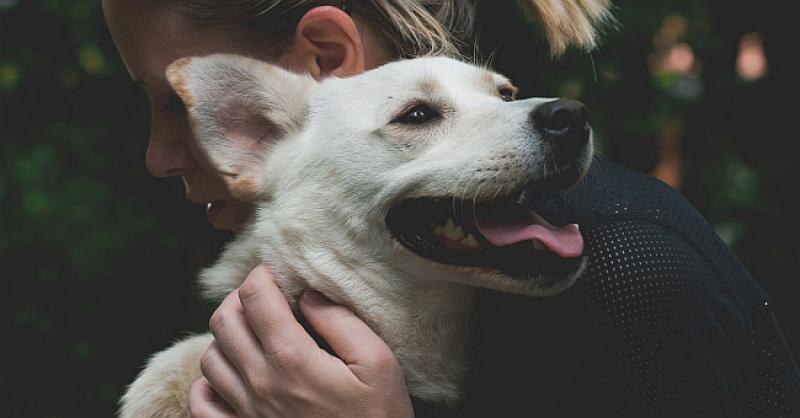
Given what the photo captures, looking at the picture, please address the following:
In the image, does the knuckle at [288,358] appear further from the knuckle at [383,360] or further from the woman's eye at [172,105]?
the woman's eye at [172,105]

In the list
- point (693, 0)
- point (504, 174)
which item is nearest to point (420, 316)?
point (504, 174)

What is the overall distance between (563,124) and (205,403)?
1.03 m

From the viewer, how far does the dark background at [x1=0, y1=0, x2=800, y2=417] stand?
15.0 ft

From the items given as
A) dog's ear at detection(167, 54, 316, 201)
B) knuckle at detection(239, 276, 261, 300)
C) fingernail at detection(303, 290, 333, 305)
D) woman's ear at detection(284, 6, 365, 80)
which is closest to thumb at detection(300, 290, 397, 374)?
fingernail at detection(303, 290, 333, 305)

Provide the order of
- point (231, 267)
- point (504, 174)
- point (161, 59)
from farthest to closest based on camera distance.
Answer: point (161, 59) < point (231, 267) < point (504, 174)

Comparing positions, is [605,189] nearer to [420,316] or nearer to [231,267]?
[420,316]

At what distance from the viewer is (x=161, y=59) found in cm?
245

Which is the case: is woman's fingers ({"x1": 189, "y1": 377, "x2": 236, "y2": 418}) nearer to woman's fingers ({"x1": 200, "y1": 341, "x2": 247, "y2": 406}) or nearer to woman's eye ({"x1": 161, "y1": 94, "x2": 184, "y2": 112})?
woman's fingers ({"x1": 200, "y1": 341, "x2": 247, "y2": 406})

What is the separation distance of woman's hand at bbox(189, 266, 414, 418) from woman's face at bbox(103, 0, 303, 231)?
481 millimetres

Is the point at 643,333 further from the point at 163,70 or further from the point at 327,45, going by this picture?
the point at 163,70

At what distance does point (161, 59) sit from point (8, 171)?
8.38 ft

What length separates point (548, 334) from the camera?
179 cm

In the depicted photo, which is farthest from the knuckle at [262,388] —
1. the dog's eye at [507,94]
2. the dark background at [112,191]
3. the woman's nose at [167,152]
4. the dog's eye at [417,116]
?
the dark background at [112,191]

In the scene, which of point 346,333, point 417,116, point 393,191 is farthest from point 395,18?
point 346,333
